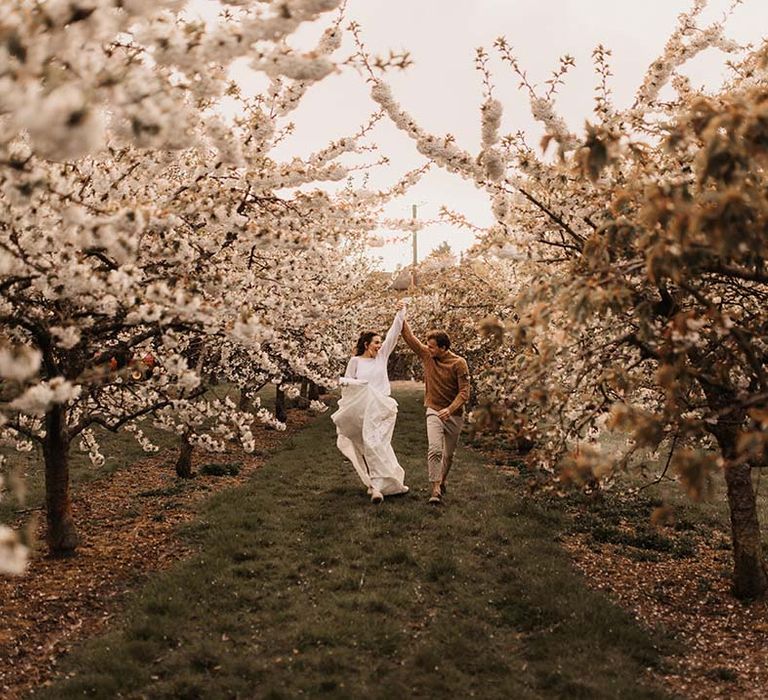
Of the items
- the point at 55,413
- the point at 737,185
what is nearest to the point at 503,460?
the point at 55,413

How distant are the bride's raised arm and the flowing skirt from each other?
2.05 feet

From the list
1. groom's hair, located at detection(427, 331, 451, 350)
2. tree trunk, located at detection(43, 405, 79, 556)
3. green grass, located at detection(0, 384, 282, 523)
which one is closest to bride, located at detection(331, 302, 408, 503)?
groom's hair, located at detection(427, 331, 451, 350)

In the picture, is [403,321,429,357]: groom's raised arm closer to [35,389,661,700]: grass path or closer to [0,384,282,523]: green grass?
[35,389,661,700]: grass path

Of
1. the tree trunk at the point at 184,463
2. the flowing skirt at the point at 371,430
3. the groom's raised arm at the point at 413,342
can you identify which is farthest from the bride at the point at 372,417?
the tree trunk at the point at 184,463

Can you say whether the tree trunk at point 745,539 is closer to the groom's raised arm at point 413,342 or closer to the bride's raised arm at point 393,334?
the groom's raised arm at point 413,342

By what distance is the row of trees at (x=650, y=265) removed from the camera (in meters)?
3.13

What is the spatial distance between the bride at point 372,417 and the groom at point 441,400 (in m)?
0.59

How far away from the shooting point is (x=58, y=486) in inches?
293

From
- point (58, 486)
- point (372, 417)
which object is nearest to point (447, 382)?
point (372, 417)

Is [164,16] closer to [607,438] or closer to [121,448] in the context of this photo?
[121,448]

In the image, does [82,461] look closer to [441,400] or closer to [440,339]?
[441,400]

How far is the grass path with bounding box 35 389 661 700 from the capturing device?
4.96m

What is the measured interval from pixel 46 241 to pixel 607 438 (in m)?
17.3

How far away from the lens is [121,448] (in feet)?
48.4
